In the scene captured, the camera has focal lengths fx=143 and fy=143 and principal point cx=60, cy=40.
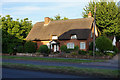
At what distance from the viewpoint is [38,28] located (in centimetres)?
3872

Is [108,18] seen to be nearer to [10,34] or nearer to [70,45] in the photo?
[70,45]

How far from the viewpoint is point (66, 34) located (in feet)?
104

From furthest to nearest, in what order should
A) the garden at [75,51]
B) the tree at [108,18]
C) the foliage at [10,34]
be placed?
1. the tree at [108,18]
2. the foliage at [10,34]
3. the garden at [75,51]

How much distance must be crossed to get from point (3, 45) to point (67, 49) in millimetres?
13693

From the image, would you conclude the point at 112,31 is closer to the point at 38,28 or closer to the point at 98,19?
the point at 98,19

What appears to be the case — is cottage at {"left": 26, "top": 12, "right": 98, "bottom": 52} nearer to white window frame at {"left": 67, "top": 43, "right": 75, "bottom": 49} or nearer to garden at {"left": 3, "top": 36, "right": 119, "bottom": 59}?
white window frame at {"left": 67, "top": 43, "right": 75, "bottom": 49}

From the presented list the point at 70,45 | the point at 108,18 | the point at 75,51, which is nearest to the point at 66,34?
the point at 70,45

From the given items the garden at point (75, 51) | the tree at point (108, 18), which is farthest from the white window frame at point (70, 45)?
the tree at point (108, 18)

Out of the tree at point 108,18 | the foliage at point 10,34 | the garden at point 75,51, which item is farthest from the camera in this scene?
the tree at point 108,18

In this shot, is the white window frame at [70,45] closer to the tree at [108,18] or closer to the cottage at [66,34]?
the cottage at [66,34]

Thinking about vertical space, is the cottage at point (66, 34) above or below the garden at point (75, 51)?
above

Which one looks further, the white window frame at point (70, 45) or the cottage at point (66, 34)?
the white window frame at point (70, 45)

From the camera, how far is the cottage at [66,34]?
1191 inches

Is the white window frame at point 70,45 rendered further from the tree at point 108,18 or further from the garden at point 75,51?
the tree at point 108,18
